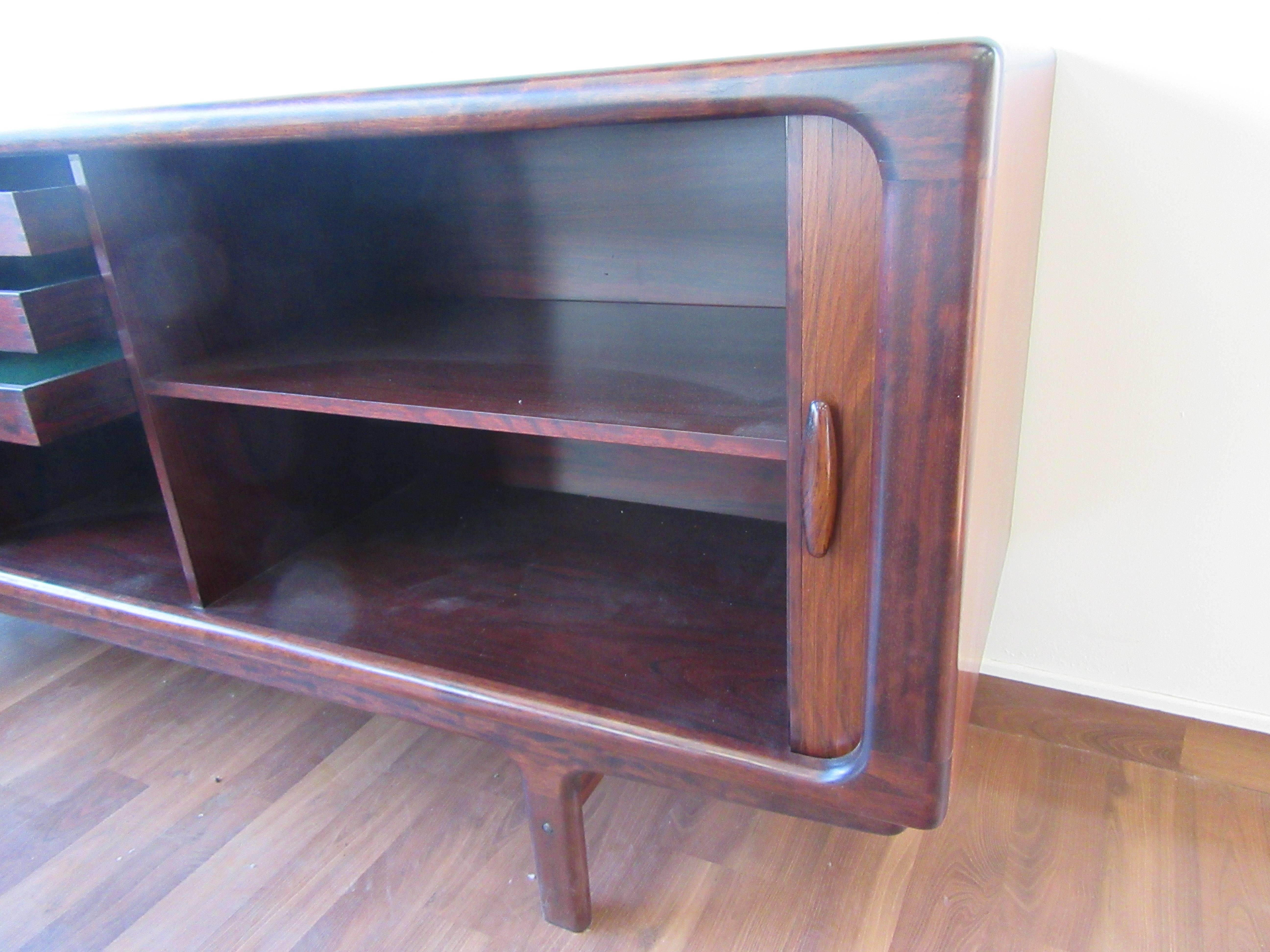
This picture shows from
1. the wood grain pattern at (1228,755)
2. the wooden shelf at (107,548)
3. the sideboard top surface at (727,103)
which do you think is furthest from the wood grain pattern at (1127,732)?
the wooden shelf at (107,548)

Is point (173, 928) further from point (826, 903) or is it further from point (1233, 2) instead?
point (1233, 2)

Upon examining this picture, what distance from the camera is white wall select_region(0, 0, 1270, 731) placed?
2.16ft

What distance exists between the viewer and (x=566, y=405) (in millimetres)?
569

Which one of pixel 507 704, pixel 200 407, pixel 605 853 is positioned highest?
pixel 200 407

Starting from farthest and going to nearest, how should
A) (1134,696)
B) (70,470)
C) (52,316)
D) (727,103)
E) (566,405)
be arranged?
(70,470) → (1134,696) → (52,316) → (566,405) → (727,103)

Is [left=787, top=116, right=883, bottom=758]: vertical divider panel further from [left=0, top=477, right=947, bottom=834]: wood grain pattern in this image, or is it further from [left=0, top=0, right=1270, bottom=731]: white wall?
[left=0, top=0, right=1270, bottom=731]: white wall

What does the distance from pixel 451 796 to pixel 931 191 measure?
2.27ft

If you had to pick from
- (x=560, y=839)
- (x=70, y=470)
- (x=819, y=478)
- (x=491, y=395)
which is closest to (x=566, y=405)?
(x=491, y=395)

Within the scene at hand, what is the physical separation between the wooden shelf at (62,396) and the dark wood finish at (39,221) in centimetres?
10

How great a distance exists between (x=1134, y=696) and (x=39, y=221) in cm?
99

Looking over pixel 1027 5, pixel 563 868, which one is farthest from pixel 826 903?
pixel 1027 5

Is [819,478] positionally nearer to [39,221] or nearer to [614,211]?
[614,211]

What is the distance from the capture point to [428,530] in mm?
890

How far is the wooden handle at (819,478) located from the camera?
461mm
